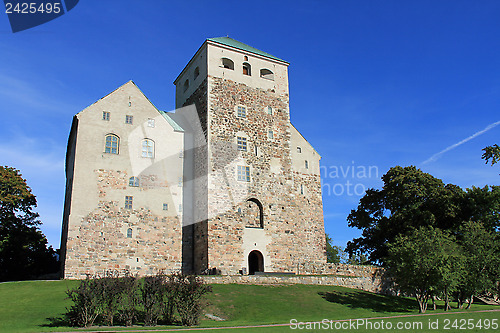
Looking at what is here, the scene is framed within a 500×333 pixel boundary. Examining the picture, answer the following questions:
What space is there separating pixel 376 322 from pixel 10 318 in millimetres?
16199

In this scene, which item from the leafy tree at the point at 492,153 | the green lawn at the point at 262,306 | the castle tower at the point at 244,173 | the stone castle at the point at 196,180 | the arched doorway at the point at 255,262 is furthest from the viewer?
the arched doorway at the point at 255,262

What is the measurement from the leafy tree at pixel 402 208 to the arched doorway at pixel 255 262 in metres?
11.2

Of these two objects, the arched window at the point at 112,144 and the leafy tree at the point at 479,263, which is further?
the arched window at the point at 112,144

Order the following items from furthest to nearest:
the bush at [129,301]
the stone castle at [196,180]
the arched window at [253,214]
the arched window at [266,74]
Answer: the arched window at [266,74] → the arched window at [253,214] → the stone castle at [196,180] → the bush at [129,301]

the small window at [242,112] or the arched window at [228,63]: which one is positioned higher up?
the arched window at [228,63]

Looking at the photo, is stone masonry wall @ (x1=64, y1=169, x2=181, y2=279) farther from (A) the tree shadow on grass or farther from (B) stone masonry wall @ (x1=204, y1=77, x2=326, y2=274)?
(A) the tree shadow on grass

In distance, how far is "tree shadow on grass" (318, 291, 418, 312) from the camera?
26.4 m

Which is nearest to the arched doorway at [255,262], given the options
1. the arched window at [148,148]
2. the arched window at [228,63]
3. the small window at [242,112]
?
the arched window at [148,148]

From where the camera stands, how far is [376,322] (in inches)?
678

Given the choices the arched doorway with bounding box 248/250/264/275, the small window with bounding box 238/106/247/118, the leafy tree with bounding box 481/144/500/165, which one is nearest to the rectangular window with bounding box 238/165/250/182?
the small window with bounding box 238/106/247/118

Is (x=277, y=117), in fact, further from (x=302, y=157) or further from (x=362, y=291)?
(x=362, y=291)

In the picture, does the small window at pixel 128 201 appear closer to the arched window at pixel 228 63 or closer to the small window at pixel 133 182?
the small window at pixel 133 182

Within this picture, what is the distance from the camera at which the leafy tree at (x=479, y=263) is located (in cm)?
2823

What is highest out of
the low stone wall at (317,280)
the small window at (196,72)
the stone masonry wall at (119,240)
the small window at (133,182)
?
the small window at (196,72)
